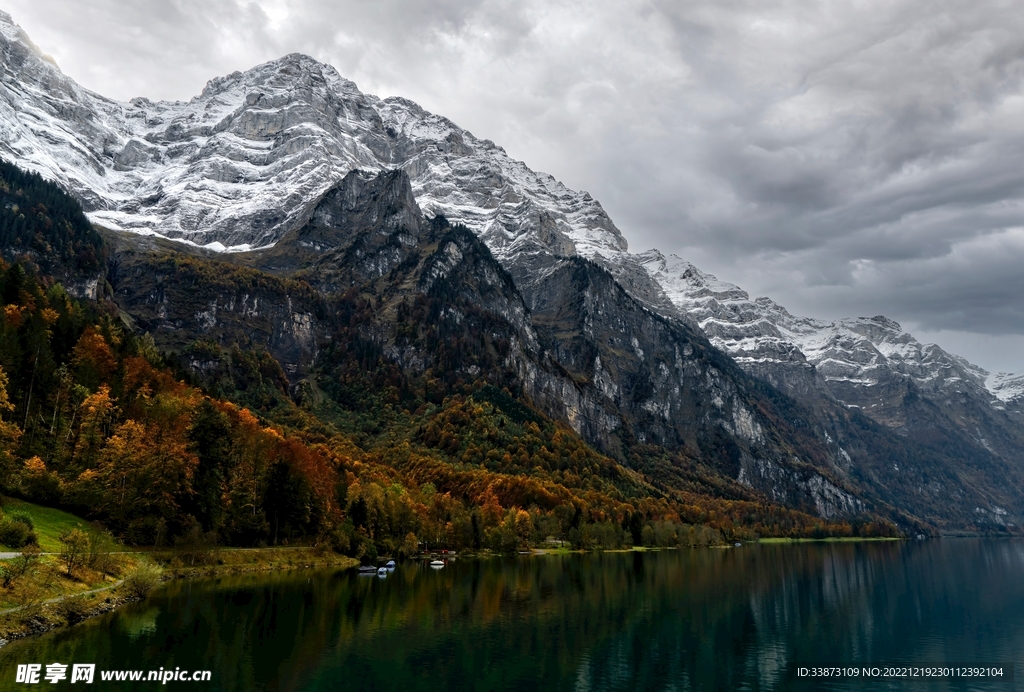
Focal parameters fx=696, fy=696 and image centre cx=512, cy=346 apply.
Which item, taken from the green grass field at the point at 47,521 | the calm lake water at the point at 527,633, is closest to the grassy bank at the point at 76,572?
the green grass field at the point at 47,521

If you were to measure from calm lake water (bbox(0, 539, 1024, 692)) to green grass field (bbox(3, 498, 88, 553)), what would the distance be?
481 inches

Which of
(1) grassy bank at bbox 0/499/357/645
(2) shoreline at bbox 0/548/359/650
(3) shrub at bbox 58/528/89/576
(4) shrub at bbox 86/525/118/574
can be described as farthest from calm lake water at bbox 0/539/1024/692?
(3) shrub at bbox 58/528/89/576

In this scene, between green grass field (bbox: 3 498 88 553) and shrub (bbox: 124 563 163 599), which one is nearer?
shrub (bbox: 124 563 163 599)

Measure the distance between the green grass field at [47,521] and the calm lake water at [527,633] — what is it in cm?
1223

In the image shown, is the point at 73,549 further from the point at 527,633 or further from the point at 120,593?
the point at 527,633

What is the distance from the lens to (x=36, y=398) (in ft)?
309

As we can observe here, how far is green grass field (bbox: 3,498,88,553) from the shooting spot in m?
70.4

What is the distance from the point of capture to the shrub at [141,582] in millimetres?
69875

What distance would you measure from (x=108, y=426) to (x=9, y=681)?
217 ft

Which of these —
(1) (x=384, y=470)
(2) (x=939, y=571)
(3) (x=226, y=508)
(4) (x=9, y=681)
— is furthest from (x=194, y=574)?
(2) (x=939, y=571)

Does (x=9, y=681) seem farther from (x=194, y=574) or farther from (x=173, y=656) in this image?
(x=194, y=574)

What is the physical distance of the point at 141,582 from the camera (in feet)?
230

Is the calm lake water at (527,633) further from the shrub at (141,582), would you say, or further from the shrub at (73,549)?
the shrub at (73,549)

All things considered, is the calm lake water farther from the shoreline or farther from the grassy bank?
the grassy bank
